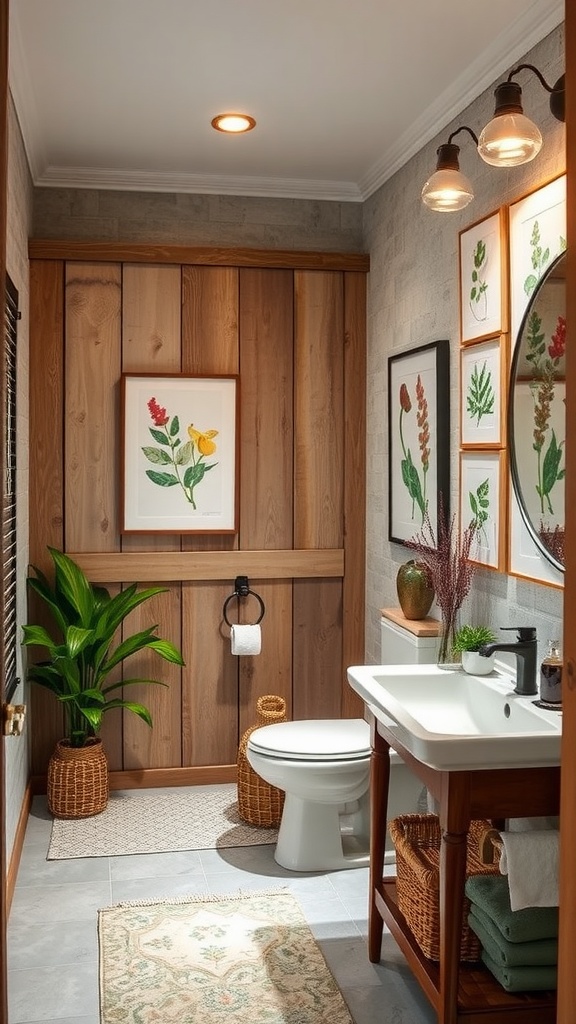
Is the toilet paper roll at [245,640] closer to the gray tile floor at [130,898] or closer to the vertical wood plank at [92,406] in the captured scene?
the vertical wood plank at [92,406]

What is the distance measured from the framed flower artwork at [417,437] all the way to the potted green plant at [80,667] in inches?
41.4

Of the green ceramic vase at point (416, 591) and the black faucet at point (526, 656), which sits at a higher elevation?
the green ceramic vase at point (416, 591)

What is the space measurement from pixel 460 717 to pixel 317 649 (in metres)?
1.64

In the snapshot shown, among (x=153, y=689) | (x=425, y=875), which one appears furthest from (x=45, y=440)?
(x=425, y=875)

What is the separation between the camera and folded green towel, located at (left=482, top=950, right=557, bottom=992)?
2090 millimetres

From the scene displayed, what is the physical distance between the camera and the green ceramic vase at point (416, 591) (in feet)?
10.7

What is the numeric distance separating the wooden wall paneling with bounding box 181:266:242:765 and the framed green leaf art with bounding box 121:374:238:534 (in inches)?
2.8

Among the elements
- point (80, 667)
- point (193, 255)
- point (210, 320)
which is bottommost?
point (80, 667)

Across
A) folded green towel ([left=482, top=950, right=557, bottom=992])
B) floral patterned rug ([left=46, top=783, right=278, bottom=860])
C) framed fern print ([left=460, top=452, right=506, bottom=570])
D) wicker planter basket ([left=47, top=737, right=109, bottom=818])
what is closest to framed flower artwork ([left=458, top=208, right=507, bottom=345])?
framed fern print ([left=460, top=452, right=506, bottom=570])

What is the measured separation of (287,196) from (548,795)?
9.59 feet

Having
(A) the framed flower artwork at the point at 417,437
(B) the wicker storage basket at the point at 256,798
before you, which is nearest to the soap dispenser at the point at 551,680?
(A) the framed flower artwork at the point at 417,437

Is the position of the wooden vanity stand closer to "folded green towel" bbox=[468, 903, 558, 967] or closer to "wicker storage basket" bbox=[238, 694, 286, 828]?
"folded green towel" bbox=[468, 903, 558, 967]

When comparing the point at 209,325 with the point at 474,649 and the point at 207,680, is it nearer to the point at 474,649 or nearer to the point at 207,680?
the point at 207,680

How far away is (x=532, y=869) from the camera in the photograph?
2006 mm
